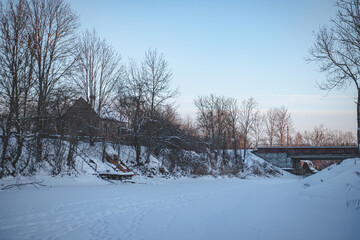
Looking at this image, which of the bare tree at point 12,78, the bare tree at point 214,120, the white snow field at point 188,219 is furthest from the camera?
the bare tree at point 214,120

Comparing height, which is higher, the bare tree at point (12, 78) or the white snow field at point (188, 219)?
the bare tree at point (12, 78)

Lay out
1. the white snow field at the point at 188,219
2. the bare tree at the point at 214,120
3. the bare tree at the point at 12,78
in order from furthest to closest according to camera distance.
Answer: the bare tree at the point at 214,120
the bare tree at the point at 12,78
the white snow field at the point at 188,219

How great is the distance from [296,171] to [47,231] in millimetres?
41300

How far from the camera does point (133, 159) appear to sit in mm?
23156

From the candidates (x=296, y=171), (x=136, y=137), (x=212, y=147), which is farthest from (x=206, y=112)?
(x=296, y=171)

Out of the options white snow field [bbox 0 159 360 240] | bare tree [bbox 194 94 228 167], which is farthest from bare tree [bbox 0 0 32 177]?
bare tree [bbox 194 94 228 167]

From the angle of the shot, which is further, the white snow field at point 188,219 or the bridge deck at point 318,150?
the bridge deck at point 318,150

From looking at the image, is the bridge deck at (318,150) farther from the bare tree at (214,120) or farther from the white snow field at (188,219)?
the white snow field at (188,219)

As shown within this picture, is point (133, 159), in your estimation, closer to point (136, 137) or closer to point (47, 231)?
point (136, 137)

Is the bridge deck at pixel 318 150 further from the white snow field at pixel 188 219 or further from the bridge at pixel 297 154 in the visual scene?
the white snow field at pixel 188 219

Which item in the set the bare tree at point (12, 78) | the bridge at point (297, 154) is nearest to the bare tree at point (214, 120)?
the bridge at point (297, 154)

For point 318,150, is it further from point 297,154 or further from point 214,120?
point 214,120

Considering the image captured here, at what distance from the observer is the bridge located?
3503cm

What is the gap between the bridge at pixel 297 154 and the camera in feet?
115
